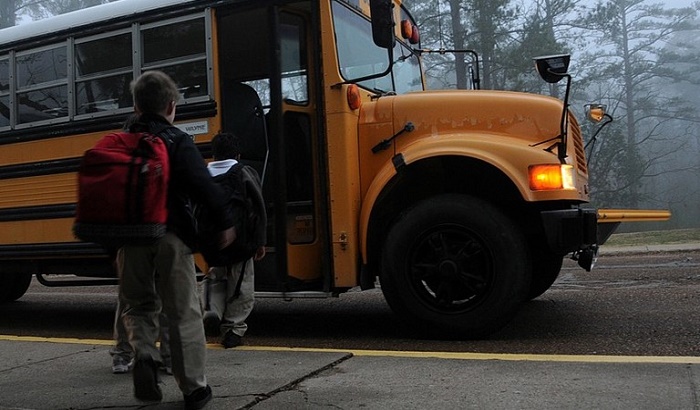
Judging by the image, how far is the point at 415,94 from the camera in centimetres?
491

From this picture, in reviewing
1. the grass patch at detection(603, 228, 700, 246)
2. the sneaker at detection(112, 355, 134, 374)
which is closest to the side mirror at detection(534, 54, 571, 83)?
the sneaker at detection(112, 355, 134, 374)

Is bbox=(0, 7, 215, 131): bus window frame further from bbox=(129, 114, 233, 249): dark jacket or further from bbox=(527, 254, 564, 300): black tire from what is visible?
bbox=(527, 254, 564, 300): black tire

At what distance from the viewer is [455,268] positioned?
4.42 m

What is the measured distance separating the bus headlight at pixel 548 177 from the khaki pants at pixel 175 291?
2243 millimetres

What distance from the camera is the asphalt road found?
440cm

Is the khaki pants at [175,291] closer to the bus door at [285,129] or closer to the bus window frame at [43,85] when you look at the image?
the bus door at [285,129]

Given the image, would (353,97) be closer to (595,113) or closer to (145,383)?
(595,113)

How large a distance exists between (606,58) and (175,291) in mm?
38363

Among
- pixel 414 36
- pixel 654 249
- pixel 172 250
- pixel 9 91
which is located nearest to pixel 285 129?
pixel 414 36

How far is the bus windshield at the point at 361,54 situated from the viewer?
5.08 m

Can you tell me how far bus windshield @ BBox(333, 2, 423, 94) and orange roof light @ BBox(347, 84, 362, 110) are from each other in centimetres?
10

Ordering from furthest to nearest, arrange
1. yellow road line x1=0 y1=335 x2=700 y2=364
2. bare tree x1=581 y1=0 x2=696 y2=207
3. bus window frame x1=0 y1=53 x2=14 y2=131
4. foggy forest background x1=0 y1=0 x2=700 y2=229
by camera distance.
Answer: bare tree x1=581 y1=0 x2=696 y2=207 < foggy forest background x1=0 y1=0 x2=700 y2=229 < bus window frame x1=0 y1=53 x2=14 y2=131 < yellow road line x1=0 y1=335 x2=700 y2=364

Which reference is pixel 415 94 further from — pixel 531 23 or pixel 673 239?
pixel 531 23

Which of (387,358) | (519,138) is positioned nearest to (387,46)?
(519,138)
